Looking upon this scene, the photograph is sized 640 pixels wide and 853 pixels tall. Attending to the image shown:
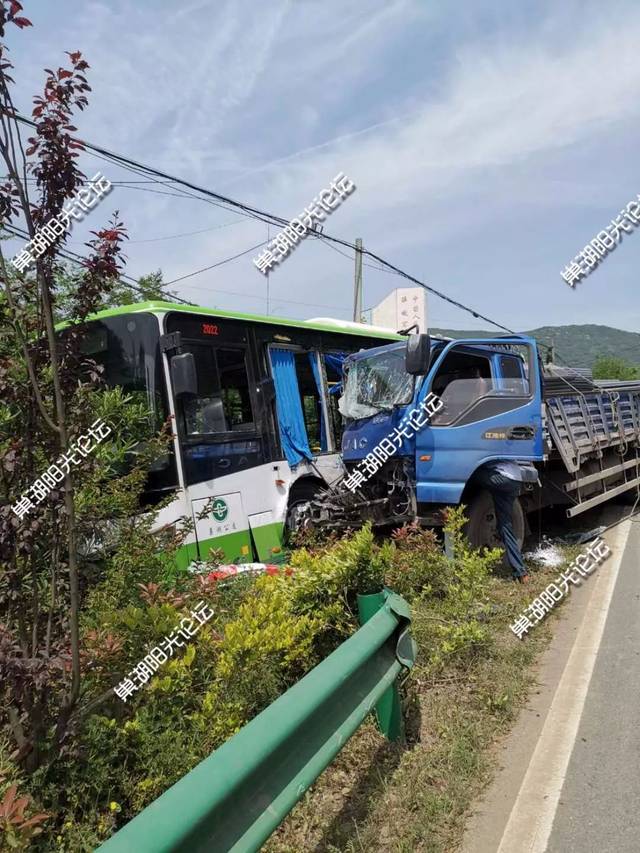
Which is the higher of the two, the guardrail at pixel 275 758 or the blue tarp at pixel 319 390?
the blue tarp at pixel 319 390

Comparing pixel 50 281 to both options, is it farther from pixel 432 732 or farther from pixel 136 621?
pixel 432 732

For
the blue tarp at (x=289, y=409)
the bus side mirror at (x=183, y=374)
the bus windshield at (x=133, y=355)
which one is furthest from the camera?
the blue tarp at (x=289, y=409)

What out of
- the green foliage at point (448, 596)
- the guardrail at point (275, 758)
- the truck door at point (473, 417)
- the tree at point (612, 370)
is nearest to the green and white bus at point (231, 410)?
the truck door at point (473, 417)

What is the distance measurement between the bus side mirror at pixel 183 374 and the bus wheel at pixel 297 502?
→ 82.7 inches

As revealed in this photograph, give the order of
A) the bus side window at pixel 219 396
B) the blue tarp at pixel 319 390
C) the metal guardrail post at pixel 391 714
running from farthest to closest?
the blue tarp at pixel 319 390 < the bus side window at pixel 219 396 < the metal guardrail post at pixel 391 714

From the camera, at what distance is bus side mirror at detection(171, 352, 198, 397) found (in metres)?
5.76

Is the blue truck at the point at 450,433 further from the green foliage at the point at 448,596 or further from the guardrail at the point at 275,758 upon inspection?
the guardrail at the point at 275,758

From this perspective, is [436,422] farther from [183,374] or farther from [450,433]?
[183,374]

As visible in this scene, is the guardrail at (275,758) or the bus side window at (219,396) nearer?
the guardrail at (275,758)

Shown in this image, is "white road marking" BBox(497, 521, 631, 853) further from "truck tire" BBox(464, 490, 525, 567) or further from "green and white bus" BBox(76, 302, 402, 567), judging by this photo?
"green and white bus" BBox(76, 302, 402, 567)

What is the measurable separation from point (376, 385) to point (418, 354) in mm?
1070

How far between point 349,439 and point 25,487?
4969mm

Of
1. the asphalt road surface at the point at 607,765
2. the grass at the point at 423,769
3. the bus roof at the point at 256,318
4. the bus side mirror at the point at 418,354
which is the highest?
the bus roof at the point at 256,318

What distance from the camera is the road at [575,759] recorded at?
2.58m
